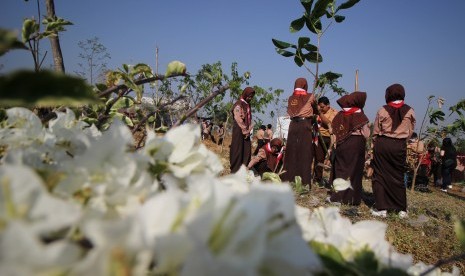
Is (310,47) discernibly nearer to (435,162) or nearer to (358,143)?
(358,143)

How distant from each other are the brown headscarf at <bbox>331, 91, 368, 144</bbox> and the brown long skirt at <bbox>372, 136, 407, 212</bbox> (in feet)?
1.26

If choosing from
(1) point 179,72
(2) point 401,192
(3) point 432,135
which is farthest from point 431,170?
(1) point 179,72

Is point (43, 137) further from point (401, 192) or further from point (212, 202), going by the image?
A: point (401, 192)

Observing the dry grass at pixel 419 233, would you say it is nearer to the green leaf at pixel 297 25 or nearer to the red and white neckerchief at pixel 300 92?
the green leaf at pixel 297 25

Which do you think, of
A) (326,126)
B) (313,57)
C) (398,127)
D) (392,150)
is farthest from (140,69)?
(326,126)

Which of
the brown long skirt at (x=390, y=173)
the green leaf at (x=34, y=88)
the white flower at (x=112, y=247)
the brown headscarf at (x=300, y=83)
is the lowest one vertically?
the brown long skirt at (x=390, y=173)

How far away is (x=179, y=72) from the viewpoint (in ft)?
2.98

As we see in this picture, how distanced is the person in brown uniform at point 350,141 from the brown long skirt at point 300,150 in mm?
699

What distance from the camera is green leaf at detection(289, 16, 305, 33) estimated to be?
2.39 meters

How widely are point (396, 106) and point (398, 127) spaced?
11.7 inches

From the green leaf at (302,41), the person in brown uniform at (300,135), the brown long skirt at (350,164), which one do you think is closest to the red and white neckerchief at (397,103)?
the brown long skirt at (350,164)

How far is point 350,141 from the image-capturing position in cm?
512

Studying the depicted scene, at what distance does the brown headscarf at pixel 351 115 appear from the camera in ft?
16.3

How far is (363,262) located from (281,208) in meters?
0.21
